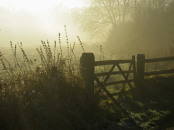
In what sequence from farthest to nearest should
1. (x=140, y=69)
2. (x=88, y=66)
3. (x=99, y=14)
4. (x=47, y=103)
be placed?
(x=99, y=14) → (x=140, y=69) → (x=88, y=66) → (x=47, y=103)

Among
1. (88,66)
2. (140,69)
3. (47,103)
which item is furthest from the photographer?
(140,69)

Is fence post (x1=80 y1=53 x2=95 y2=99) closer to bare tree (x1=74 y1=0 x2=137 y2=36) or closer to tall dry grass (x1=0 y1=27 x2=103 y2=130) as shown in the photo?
tall dry grass (x1=0 y1=27 x2=103 y2=130)

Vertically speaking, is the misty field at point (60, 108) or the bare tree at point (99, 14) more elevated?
the bare tree at point (99, 14)

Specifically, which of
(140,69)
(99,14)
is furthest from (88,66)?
(99,14)

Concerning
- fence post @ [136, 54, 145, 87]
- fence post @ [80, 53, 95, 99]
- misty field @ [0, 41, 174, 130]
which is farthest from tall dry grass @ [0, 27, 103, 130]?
Result: fence post @ [136, 54, 145, 87]

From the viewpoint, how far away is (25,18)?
66750 mm

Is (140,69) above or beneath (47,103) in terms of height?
above

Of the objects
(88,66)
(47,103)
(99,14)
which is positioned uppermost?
(99,14)

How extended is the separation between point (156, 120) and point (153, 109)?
753 millimetres

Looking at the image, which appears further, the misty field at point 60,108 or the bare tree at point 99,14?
the bare tree at point 99,14

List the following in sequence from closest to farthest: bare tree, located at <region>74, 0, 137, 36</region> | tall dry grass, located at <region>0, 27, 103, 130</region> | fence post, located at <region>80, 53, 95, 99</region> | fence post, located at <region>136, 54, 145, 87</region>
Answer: tall dry grass, located at <region>0, 27, 103, 130</region>, fence post, located at <region>80, 53, 95, 99</region>, fence post, located at <region>136, 54, 145, 87</region>, bare tree, located at <region>74, 0, 137, 36</region>

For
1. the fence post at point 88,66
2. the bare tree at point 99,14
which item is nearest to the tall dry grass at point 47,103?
the fence post at point 88,66

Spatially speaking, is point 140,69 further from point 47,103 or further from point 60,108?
point 47,103

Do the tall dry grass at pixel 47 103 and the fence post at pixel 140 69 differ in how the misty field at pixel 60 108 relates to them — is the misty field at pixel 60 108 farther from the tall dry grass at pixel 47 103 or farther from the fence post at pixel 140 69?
the fence post at pixel 140 69
